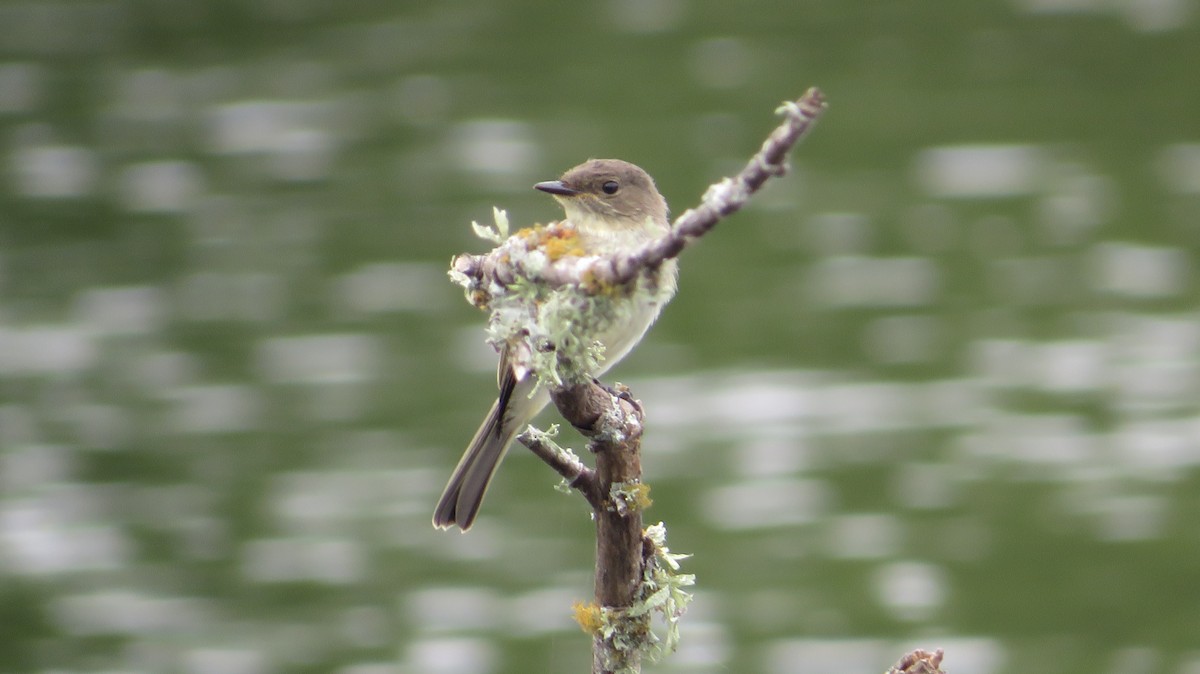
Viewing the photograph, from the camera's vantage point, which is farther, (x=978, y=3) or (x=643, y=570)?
(x=978, y=3)

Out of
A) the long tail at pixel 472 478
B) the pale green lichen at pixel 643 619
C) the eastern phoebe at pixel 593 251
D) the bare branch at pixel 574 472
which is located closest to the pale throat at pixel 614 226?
the eastern phoebe at pixel 593 251

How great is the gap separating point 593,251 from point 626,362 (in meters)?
8.55

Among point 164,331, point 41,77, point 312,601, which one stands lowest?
point 312,601

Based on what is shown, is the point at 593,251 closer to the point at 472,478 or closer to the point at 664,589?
the point at 664,589

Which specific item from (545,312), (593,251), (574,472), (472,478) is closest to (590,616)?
(574,472)

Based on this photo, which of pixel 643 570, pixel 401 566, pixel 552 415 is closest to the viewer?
pixel 643 570

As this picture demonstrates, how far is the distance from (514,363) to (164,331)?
1110 cm

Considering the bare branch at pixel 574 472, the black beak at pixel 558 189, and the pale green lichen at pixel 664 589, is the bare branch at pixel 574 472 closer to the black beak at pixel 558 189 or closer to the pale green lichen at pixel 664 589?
the pale green lichen at pixel 664 589

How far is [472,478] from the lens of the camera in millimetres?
4980

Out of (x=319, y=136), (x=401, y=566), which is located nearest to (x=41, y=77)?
(x=319, y=136)

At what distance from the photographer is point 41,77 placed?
53.4 feet

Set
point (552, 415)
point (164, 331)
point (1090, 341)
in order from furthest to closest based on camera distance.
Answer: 1. point (164, 331)
2. point (1090, 341)
3. point (552, 415)

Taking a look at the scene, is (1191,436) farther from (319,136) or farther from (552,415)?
(319,136)

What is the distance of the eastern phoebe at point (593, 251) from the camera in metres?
4.51
